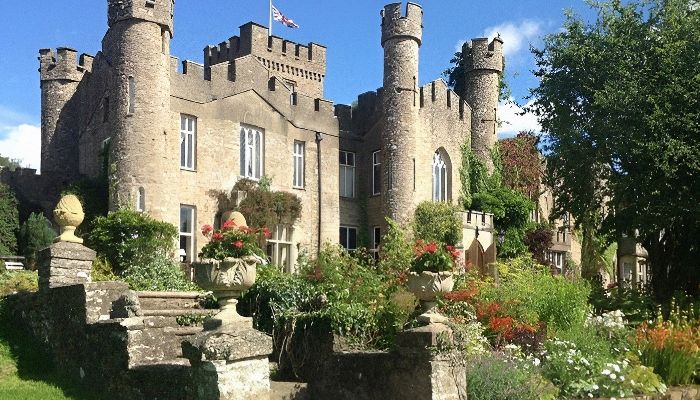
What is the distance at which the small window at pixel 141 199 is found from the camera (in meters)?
20.9

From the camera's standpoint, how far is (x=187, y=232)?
22.6 m

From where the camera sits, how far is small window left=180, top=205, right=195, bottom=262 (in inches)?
885

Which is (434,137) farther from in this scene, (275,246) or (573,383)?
(573,383)

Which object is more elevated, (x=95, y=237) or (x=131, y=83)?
(x=131, y=83)

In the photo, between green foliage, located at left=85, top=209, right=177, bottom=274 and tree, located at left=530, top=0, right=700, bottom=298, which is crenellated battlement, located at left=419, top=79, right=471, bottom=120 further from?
green foliage, located at left=85, top=209, right=177, bottom=274

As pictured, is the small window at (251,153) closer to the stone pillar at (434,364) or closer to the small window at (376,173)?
the small window at (376,173)

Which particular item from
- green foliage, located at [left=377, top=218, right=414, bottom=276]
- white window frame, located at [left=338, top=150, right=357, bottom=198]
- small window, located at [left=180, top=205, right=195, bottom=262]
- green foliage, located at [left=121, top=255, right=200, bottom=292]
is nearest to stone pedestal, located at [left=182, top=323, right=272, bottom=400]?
green foliage, located at [left=377, top=218, right=414, bottom=276]

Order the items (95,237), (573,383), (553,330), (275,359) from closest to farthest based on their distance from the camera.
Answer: (573,383) < (275,359) < (553,330) < (95,237)

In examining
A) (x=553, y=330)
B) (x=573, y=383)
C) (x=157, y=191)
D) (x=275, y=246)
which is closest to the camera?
(x=573, y=383)

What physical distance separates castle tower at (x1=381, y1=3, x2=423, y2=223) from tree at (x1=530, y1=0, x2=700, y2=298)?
5.81m

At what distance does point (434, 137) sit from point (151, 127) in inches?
481

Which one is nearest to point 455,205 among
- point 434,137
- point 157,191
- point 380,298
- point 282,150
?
point 434,137

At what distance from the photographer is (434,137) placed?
2958 cm

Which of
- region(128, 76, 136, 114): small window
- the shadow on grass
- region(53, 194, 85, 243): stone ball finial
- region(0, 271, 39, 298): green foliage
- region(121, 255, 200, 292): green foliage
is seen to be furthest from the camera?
region(128, 76, 136, 114): small window
